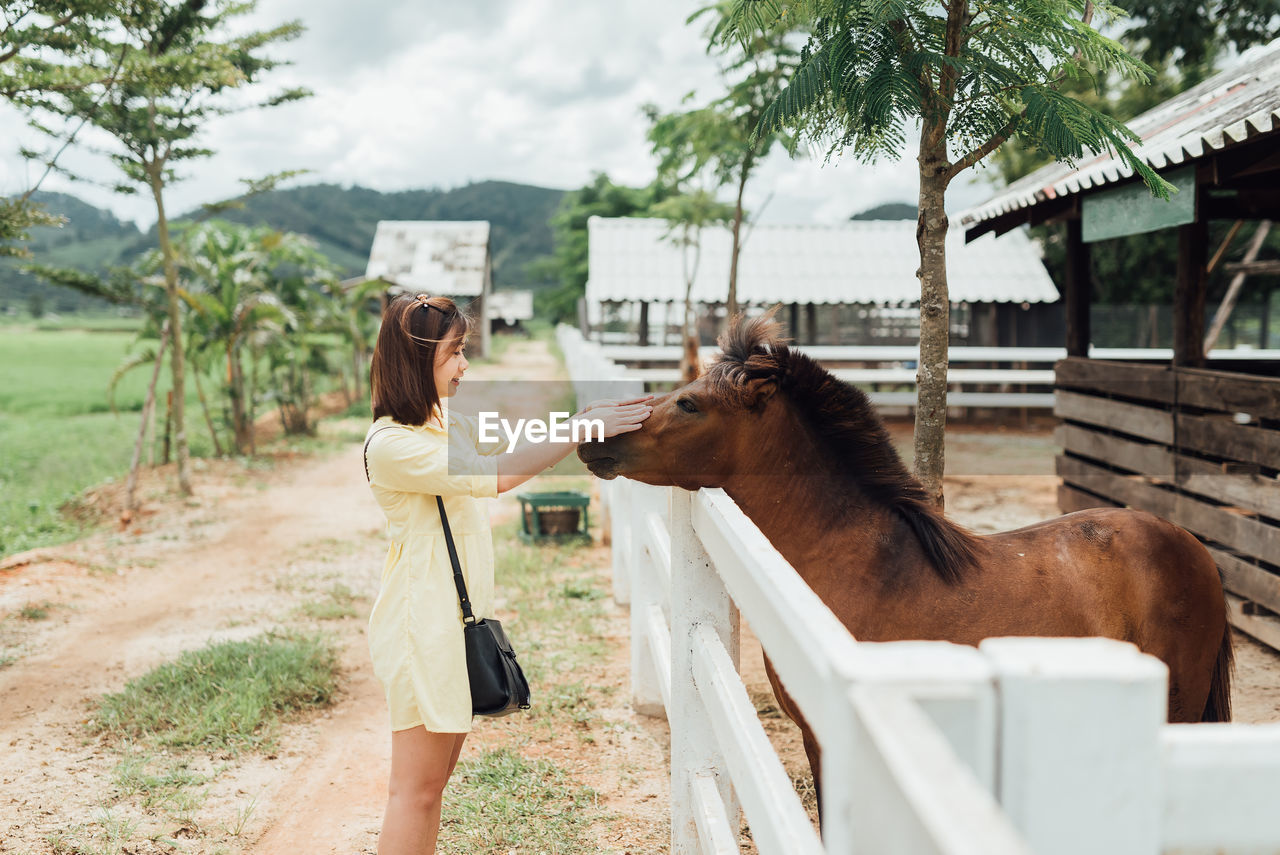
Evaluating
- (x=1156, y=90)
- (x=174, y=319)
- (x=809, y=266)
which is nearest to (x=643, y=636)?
(x=174, y=319)

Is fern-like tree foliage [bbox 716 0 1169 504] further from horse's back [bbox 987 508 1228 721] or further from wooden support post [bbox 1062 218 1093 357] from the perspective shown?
wooden support post [bbox 1062 218 1093 357]

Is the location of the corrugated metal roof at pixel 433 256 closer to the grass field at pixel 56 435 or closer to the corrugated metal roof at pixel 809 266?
the grass field at pixel 56 435

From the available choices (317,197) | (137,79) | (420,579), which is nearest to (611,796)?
(420,579)

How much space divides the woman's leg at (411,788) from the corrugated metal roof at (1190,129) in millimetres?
2747

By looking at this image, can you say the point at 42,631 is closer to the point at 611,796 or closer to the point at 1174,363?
the point at 611,796

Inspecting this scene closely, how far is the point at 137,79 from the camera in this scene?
683cm

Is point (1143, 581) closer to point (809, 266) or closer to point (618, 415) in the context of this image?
point (618, 415)

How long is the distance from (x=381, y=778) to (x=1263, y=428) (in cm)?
496

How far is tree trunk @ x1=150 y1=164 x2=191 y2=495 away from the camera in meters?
8.79

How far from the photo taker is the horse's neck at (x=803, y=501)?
247 cm

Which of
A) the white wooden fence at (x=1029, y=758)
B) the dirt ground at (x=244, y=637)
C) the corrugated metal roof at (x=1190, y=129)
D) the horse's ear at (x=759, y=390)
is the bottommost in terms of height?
the dirt ground at (x=244, y=637)

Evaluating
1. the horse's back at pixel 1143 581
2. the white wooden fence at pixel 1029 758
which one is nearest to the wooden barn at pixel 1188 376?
the horse's back at pixel 1143 581

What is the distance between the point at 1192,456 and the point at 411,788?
18.2 ft

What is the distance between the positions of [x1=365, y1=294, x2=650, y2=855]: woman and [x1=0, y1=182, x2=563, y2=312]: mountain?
→ 8160cm
